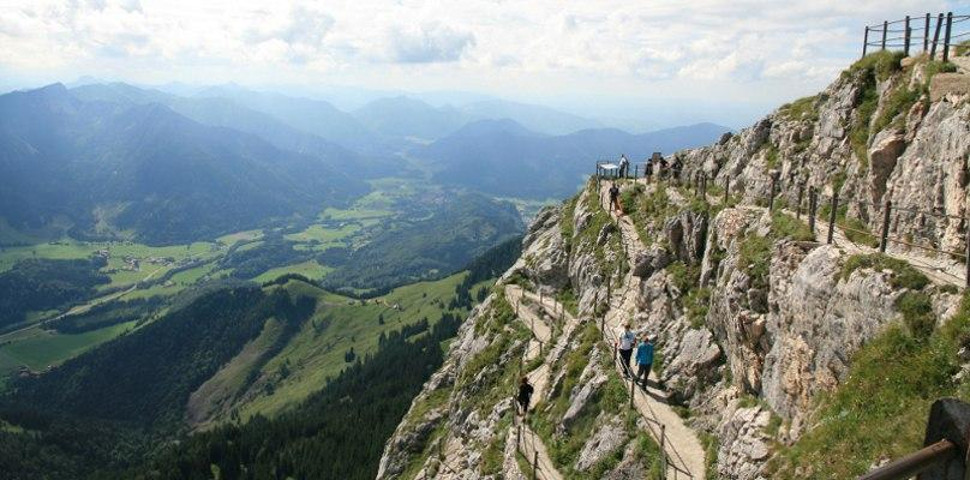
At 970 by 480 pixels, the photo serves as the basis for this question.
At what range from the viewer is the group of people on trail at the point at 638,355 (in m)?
31.5

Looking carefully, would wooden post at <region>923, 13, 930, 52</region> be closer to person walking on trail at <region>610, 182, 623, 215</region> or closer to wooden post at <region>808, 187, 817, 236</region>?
wooden post at <region>808, 187, 817, 236</region>

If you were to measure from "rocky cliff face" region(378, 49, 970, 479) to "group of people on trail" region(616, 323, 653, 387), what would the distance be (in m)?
1.12

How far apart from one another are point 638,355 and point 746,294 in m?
6.46

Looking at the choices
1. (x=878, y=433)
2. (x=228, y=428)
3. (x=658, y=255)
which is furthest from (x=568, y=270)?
(x=228, y=428)

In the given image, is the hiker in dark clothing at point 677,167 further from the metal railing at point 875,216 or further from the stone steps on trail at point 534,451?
the stone steps on trail at point 534,451

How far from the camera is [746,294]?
91.8ft

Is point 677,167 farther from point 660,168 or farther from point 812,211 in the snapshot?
point 812,211

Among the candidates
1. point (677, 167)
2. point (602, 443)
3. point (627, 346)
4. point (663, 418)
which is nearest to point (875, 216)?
point (663, 418)

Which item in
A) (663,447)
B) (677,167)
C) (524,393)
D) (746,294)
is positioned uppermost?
(677,167)

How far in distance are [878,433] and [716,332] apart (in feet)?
51.8

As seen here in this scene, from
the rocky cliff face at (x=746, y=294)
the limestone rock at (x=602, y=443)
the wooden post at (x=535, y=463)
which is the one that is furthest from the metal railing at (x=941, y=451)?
the wooden post at (x=535, y=463)

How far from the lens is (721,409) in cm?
2772

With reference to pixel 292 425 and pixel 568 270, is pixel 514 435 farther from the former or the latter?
pixel 292 425

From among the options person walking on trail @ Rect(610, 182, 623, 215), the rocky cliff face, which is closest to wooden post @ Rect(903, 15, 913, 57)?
the rocky cliff face
